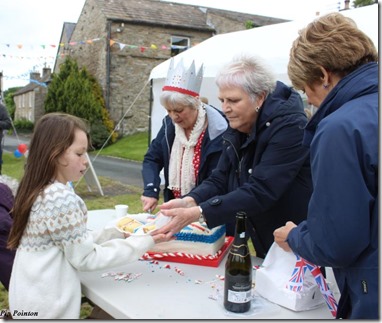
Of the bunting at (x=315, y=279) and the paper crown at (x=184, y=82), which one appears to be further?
the paper crown at (x=184, y=82)

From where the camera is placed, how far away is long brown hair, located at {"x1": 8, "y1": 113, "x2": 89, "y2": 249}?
5.60 feet

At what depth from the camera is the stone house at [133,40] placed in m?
19.9

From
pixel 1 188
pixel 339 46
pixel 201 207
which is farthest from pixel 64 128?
pixel 339 46

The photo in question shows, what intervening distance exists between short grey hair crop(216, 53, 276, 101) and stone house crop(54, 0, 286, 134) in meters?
17.6

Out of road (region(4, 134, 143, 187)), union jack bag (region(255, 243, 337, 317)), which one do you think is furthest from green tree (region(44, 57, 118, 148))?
union jack bag (region(255, 243, 337, 317))

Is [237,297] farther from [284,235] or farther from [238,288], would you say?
[284,235]

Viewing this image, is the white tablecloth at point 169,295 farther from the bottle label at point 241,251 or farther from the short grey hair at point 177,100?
the short grey hair at point 177,100

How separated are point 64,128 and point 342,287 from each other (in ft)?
4.06

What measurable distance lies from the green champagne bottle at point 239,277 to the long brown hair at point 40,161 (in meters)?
0.80

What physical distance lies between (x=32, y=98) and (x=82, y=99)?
692 inches

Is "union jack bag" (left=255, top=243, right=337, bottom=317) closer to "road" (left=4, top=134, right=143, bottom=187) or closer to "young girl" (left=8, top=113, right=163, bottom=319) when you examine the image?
"young girl" (left=8, top=113, right=163, bottom=319)

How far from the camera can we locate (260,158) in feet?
6.72

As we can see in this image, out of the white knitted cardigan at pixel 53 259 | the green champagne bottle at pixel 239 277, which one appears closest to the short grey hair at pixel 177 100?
the white knitted cardigan at pixel 53 259

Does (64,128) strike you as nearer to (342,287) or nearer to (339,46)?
(339,46)
